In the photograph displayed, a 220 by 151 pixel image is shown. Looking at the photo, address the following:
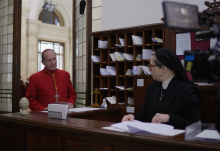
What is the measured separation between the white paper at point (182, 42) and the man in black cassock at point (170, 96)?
102 centimetres

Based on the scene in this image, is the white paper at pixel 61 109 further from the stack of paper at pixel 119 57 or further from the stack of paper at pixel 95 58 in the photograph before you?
the stack of paper at pixel 95 58

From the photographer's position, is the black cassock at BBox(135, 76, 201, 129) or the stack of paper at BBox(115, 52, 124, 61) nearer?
the black cassock at BBox(135, 76, 201, 129)

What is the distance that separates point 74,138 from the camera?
80.2 inches

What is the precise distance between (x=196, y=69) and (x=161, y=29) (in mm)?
2998

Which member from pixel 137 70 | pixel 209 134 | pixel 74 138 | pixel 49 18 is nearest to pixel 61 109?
pixel 74 138

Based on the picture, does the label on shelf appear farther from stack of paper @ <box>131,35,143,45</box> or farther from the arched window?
the arched window

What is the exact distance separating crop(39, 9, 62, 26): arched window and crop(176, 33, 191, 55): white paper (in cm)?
1043

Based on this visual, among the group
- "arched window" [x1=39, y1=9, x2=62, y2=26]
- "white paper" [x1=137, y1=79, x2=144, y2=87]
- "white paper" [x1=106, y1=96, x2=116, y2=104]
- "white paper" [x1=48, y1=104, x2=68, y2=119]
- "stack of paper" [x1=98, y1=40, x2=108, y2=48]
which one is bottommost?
"white paper" [x1=106, y1=96, x2=116, y2=104]

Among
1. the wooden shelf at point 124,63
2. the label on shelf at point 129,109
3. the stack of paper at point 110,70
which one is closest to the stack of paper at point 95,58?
the wooden shelf at point 124,63

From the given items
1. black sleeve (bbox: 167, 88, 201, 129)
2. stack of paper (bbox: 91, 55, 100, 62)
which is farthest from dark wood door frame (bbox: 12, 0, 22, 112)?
black sleeve (bbox: 167, 88, 201, 129)

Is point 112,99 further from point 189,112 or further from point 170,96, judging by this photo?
point 189,112

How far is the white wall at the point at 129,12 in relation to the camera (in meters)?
4.95

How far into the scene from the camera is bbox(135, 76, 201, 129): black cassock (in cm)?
214

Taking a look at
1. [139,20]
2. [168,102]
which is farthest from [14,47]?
[168,102]
